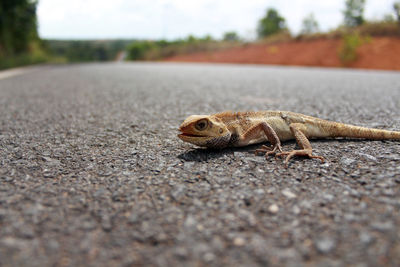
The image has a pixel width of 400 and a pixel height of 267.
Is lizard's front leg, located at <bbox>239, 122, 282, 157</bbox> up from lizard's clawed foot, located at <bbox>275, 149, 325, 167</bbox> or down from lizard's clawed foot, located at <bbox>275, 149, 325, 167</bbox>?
up

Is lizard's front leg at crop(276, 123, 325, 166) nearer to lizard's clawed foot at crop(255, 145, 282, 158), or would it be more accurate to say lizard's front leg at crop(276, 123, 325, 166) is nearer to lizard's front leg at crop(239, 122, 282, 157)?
lizard's clawed foot at crop(255, 145, 282, 158)

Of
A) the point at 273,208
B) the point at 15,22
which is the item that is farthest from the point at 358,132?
the point at 15,22

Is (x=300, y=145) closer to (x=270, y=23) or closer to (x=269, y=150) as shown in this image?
(x=269, y=150)

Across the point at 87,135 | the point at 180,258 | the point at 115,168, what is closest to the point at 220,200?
the point at 180,258

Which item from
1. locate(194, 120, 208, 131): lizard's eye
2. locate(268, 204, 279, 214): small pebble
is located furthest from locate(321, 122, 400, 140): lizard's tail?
locate(268, 204, 279, 214): small pebble

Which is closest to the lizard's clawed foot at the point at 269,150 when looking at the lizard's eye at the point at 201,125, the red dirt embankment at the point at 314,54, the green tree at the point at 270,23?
the lizard's eye at the point at 201,125

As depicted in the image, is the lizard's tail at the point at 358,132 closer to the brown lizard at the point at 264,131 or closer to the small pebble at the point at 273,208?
the brown lizard at the point at 264,131
